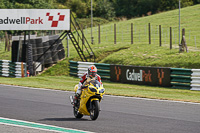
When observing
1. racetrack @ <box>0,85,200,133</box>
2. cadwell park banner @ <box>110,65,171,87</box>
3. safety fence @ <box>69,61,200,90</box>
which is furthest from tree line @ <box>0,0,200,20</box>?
racetrack @ <box>0,85,200,133</box>

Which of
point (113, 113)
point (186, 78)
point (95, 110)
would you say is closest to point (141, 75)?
point (186, 78)

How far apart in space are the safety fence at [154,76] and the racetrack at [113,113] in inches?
237

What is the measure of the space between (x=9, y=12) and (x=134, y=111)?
17.9 meters

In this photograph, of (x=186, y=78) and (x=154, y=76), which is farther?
(x=154, y=76)

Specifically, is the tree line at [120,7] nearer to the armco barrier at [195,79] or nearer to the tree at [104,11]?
the tree at [104,11]

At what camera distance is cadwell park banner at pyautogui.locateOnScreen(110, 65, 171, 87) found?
72.1ft

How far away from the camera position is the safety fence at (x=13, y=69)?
27.7 metres

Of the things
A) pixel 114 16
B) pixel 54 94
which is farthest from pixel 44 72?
pixel 114 16

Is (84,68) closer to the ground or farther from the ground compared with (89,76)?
closer to the ground

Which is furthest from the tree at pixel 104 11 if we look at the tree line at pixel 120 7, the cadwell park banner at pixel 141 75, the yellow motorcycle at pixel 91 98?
the yellow motorcycle at pixel 91 98

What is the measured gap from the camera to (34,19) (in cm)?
2861

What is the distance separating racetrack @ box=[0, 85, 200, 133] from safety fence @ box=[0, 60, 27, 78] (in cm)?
1076

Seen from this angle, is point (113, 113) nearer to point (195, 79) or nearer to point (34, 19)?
point (195, 79)

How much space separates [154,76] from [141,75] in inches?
35.2
